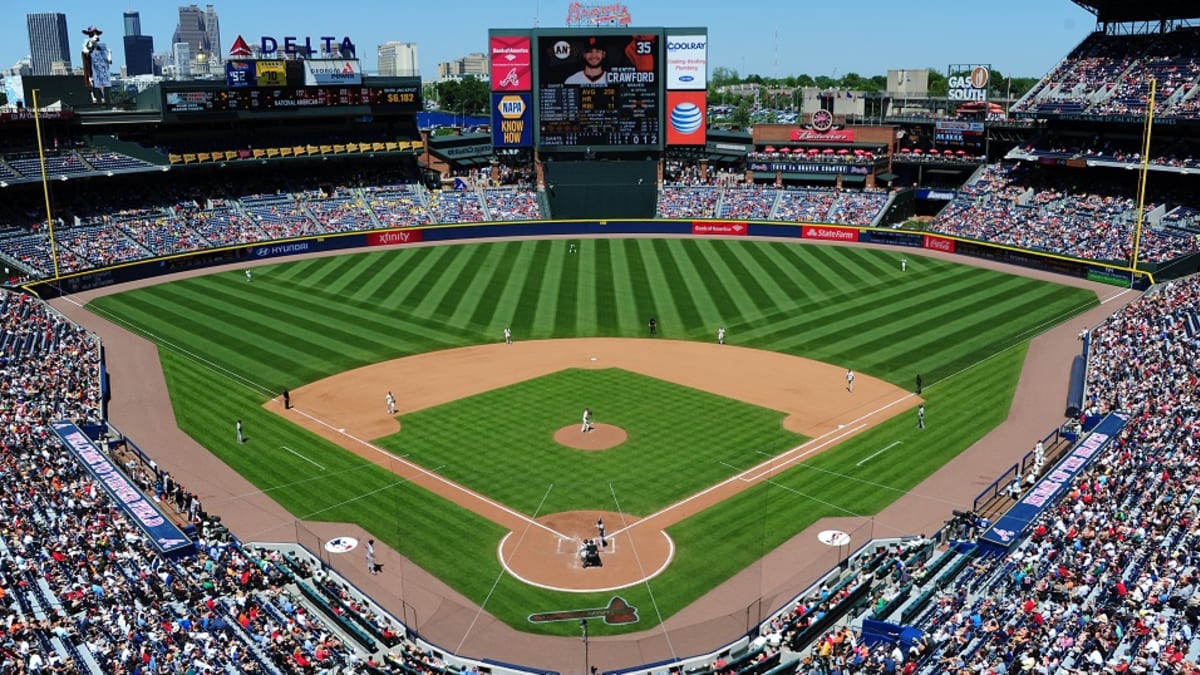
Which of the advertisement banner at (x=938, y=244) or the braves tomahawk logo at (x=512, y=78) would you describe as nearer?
the advertisement banner at (x=938, y=244)

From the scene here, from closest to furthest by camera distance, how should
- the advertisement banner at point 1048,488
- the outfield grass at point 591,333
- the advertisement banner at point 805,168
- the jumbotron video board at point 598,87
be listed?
1. the advertisement banner at point 1048,488
2. the outfield grass at point 591,333
3. the jumbotron video board at point 598,87
4. the advertisement banner at point 805,168

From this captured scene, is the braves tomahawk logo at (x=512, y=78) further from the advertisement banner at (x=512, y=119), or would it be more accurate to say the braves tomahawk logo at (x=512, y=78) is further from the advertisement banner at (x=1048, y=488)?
the advertisement banner at (x=1048, y=488)

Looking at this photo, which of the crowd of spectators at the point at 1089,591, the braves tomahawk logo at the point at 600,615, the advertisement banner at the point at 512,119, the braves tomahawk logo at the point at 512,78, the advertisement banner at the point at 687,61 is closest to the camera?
the crowd of spectators at the point at 1089,591

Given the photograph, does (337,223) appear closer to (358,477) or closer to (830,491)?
(358,477)

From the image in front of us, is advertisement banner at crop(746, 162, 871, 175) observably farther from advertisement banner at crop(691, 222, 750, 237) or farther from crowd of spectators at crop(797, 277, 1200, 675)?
crowd of spectators at crop(797, 277, 1200, 675)

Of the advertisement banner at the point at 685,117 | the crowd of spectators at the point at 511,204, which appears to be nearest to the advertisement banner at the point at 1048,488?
the advertisement banner at the point at 685,117

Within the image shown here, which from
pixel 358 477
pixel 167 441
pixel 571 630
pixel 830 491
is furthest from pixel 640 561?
pixel 167 441

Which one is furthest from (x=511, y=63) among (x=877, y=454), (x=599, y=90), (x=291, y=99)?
(x=877, y=454)

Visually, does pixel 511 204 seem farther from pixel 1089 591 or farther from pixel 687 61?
pixel 1089 591
